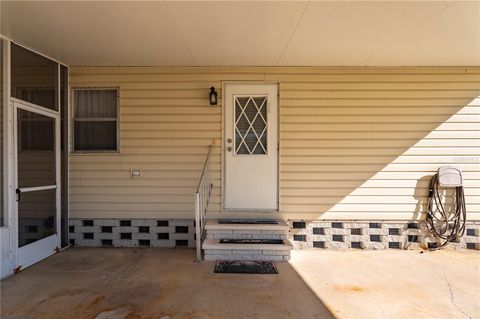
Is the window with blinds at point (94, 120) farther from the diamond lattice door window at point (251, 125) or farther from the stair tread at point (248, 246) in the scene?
the stair tread at point (248, 246)

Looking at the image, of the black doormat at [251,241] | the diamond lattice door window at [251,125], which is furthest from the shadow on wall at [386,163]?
the black doormat at [251,241]

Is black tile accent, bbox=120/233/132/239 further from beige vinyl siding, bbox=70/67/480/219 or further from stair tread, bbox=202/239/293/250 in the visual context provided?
stair tread, bbox=202/239/293/250

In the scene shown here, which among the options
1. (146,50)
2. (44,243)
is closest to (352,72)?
(146,50)

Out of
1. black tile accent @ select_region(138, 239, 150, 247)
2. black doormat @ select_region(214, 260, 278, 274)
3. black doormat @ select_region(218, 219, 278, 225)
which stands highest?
black doormat @ select_region(218, 219, 278, 225)

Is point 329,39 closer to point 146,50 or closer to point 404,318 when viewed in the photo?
point 146,50

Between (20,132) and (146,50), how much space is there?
70.6 inches

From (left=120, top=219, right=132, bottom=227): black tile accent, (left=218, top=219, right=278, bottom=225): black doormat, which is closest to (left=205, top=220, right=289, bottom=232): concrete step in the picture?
(left=218, top=219, right=278, bottom=225): black doormat

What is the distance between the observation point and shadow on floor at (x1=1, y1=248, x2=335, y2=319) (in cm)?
263

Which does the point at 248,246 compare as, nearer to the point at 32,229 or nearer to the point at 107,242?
the point at 107,242

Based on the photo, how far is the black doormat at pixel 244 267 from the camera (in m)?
3.54

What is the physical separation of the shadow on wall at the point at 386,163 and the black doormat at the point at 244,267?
1008 mm

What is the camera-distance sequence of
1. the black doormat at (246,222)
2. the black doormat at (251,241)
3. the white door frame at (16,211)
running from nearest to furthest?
the white door frame at (16,211) → the black doormat at (251,241) → the black doormat at (246,222)

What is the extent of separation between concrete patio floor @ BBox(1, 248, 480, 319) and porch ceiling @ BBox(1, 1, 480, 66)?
8.71ft

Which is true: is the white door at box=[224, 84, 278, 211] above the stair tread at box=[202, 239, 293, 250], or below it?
above
